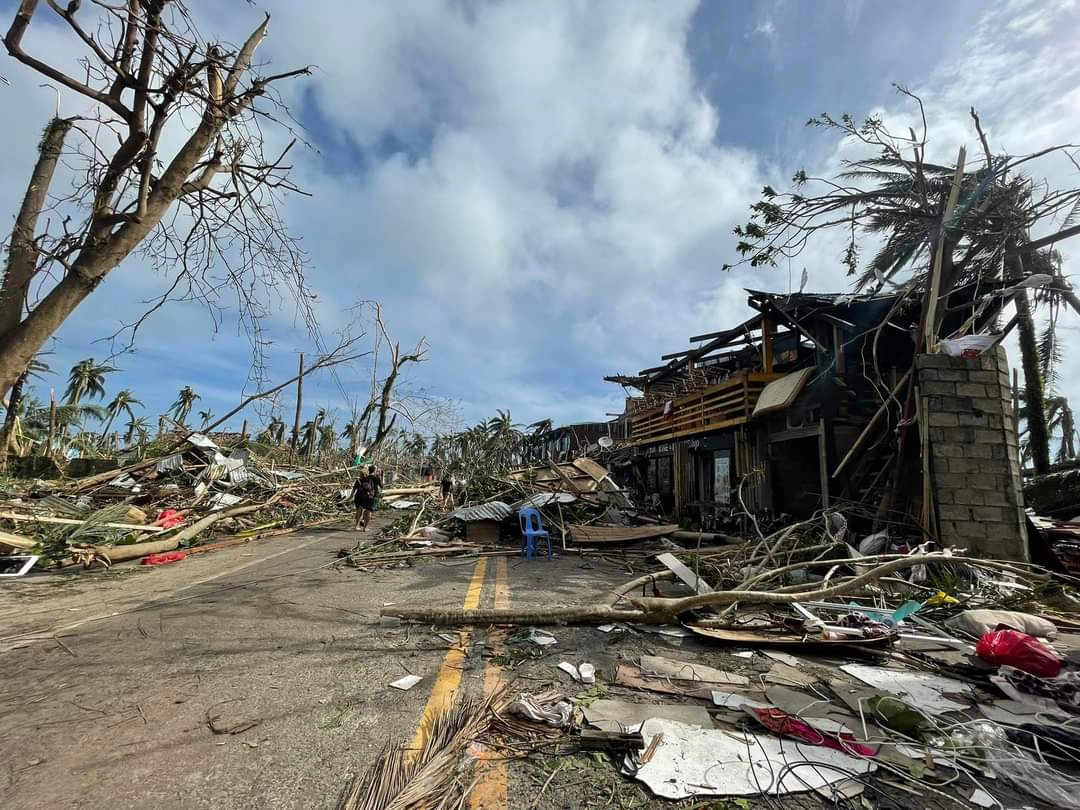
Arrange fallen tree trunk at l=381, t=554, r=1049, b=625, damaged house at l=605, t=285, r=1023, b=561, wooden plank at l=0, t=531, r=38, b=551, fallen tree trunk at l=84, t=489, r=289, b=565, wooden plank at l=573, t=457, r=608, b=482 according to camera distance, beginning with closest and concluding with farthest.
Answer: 1. fallen tree trunk at l=381, t=554, r=1049, b=625
2. damaged house at l=605, t=285, r=1023, b=561
3. wooden plank at l=0, t=531, r=38, b=551
4. fallen tree trunk at l=84, t=489, r=289, b=565
5. wooden plank at l=573, t=457, r=608, b=482

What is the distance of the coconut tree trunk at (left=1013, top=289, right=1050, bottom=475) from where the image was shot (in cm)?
1515

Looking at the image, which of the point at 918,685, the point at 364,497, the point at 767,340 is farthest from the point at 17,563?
the point at 767,340

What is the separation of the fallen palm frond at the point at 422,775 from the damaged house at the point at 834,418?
800cm

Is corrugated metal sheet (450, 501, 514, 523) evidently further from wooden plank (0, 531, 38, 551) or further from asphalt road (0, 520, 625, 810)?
wooden plank (0, 531, 38, 551)

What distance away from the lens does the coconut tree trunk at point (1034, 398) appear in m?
15.1

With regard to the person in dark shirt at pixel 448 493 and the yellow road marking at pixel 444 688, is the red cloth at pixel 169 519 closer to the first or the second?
the person in dark shirt at pixel 448 493

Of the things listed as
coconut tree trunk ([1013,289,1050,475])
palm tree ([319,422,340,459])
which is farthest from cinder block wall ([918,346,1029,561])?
palm tree ([319,422,340,459])

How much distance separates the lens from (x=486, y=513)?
→ 11.2m

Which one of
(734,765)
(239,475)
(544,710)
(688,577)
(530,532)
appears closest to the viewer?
(734,765)

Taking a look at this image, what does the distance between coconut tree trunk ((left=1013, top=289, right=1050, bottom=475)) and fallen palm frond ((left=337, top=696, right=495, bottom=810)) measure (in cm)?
1880

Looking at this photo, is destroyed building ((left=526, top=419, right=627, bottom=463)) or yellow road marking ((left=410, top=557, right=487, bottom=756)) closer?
yellow road marking ((left=410, top=557, right=487, bottom=756))

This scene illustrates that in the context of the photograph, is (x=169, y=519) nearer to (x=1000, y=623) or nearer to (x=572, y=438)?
(x=1000, y=623)

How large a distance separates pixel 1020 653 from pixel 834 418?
24.7 feet

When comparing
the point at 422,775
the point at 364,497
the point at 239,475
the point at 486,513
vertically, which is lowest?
the point at 422,775
